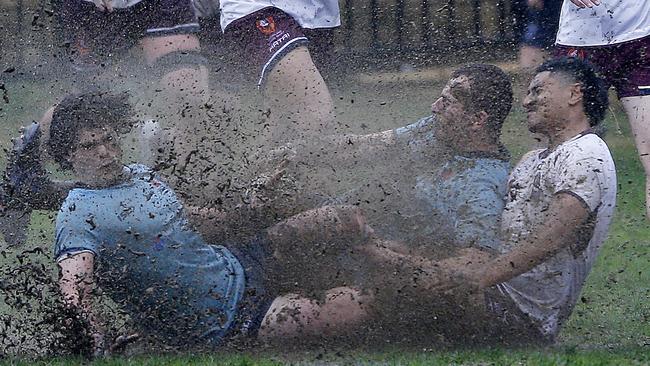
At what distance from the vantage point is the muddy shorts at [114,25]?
196 inches

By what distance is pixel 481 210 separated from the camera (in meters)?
4.04

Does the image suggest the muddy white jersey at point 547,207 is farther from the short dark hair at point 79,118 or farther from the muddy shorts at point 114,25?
the muddy shorts at point 114,25

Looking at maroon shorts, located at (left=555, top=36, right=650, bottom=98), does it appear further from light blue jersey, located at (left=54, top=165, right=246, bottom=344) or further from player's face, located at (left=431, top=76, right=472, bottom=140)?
light blue jersey, located at (left=54, top=165, right=246, bottom=344)

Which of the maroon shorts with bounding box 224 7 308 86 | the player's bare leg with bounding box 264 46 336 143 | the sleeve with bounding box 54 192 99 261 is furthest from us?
the maroon shorts with bounding box 224 7 308 86

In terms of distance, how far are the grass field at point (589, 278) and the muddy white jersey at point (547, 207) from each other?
15 cm

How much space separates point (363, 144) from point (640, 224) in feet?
4.69

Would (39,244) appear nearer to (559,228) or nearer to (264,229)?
(264,229)

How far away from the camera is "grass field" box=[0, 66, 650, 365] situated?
12.8 feet

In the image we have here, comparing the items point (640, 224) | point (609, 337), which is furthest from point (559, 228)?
point (640, 224)

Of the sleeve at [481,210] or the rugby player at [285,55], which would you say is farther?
the rugby player at [285,55]

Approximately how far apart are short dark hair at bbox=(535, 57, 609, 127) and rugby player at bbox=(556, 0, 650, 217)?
0.46m

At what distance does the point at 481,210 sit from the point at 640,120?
97 cm

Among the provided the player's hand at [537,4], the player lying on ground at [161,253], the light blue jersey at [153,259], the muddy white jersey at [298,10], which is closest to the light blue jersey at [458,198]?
the player lying on ground at [161,253]

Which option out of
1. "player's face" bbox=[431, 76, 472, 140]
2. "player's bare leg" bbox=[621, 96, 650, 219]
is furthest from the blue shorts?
"player's bare leg" bbox=[621, 96, 650, 219]
